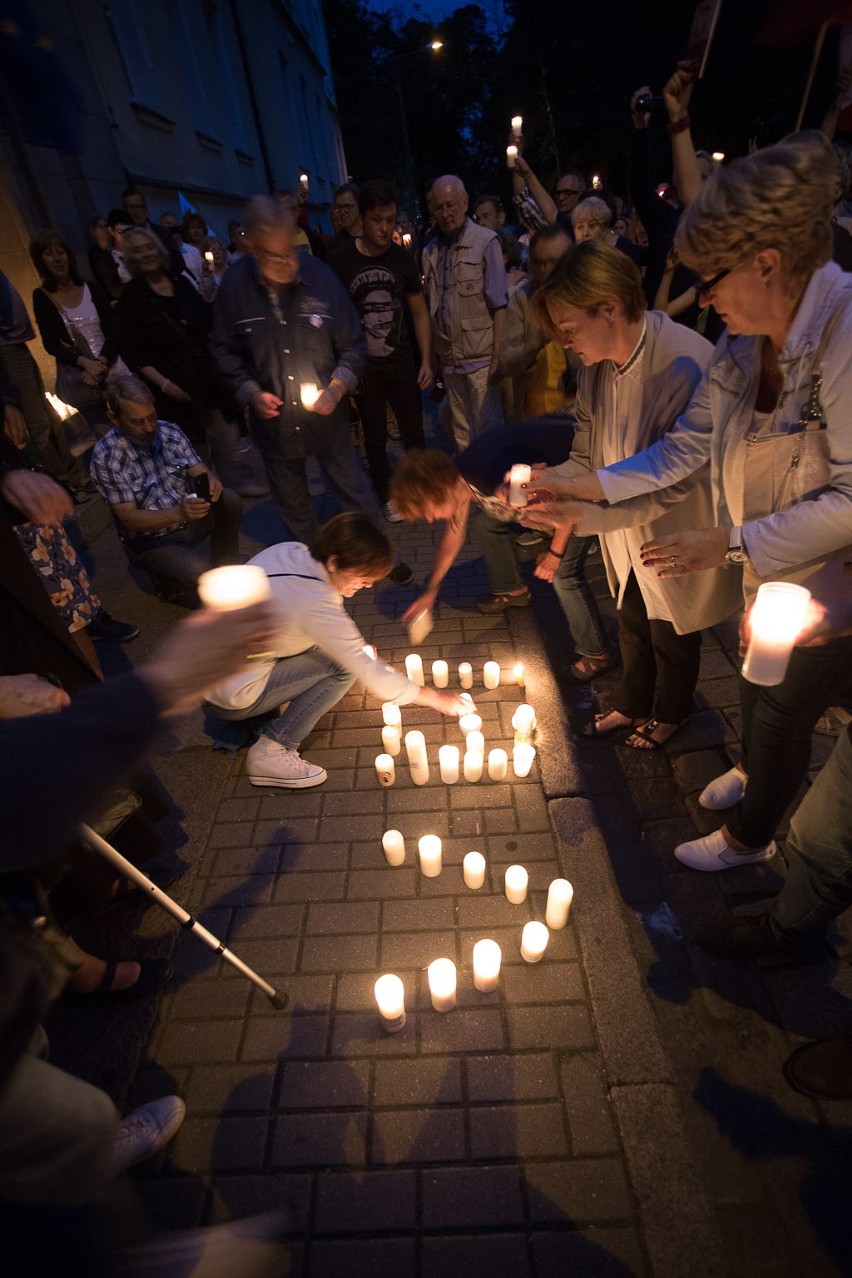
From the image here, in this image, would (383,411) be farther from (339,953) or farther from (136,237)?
(339,953)

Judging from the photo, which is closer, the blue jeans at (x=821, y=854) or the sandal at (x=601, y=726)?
the blue jeans at (x=821, y=854)

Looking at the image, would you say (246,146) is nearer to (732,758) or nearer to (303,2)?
(303,2)

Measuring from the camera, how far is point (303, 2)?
29125mm

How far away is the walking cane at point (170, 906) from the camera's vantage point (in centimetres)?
206

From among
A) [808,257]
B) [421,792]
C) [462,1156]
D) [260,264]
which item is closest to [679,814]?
→ [421,792]

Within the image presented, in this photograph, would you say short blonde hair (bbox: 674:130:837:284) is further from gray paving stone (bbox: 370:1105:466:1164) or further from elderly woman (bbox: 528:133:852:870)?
gray paving stone (bbox: 370:1105:466:1164)

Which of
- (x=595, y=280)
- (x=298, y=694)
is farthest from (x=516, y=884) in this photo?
(x=595, y=280)

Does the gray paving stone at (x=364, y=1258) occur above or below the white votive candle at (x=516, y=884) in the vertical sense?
below

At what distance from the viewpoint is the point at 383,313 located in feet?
19.9

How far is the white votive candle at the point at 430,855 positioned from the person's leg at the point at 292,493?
3.04 meters

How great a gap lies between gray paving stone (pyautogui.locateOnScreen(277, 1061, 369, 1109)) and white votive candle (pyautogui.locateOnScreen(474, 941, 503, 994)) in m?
0.50

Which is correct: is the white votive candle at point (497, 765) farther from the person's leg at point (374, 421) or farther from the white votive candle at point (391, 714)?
the person's leg at point (374, 421)

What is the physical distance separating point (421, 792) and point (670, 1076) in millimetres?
1647

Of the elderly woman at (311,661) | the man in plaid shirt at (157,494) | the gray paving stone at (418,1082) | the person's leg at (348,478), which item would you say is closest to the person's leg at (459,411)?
the person's leg at (348,478)
